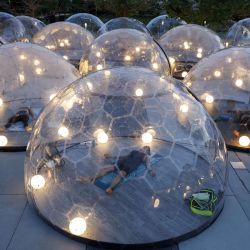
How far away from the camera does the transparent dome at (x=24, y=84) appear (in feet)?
26.0

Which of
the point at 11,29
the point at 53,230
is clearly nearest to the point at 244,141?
the point at 53,230

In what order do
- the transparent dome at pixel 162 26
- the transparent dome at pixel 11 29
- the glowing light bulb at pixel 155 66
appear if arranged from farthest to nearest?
1. the transparent dome at pixel 162 26
2. the transparent dome at pixel 11 29
3. the glowing light bulb at pixel 155 66

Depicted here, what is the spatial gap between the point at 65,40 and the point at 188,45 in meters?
4.66

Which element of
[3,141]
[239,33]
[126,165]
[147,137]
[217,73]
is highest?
[239,33]

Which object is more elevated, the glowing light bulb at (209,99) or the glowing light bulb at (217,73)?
the glowing light bulb at (217,73)

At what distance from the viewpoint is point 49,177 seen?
527 cm

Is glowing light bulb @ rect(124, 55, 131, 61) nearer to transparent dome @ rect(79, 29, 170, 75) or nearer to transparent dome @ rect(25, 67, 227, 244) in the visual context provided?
transparent dome @ rect(79, 29, 170, 75)

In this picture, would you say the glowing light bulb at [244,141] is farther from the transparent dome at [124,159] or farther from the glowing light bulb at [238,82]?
the transparent dome at [124,159]

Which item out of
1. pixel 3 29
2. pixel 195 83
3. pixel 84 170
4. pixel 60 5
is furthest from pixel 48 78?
pixel 60 5

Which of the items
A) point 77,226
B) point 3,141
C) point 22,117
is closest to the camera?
point 77,226

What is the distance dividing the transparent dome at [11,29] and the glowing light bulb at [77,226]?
15.0 m

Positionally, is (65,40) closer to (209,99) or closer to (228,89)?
(209,99)

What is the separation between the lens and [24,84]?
8.26 meters

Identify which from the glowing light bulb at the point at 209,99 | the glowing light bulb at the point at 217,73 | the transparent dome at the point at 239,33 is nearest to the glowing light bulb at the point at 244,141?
the glowing light bulb at the point at 209,99
